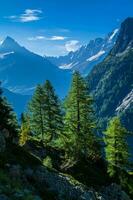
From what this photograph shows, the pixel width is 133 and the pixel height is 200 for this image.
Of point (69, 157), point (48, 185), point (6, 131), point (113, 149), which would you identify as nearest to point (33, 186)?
point (48, 185)

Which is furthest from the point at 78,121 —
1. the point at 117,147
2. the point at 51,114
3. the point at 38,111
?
the point at 38,111

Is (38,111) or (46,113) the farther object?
(38,111)

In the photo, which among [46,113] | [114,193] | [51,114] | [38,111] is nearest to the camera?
[114,193]

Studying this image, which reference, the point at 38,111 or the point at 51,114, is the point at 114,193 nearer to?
the point at 51,114

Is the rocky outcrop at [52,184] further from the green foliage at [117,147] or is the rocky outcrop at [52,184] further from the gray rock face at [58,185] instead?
the green foliage at [117,147]

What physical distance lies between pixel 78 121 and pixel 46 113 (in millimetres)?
16837

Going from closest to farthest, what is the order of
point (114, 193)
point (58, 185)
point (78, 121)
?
point (58, 185) < point (114, 193) < point (78, 121)

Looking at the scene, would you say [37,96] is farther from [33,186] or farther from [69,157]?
[33,186]

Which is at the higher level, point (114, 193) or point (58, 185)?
point (114, 193)

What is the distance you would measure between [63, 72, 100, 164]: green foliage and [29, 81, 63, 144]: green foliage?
13372mm

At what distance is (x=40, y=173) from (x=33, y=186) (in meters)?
4.54

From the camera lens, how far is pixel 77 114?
65188mm

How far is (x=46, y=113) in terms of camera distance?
79.4 meters

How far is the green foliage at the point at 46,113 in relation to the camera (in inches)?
3095
